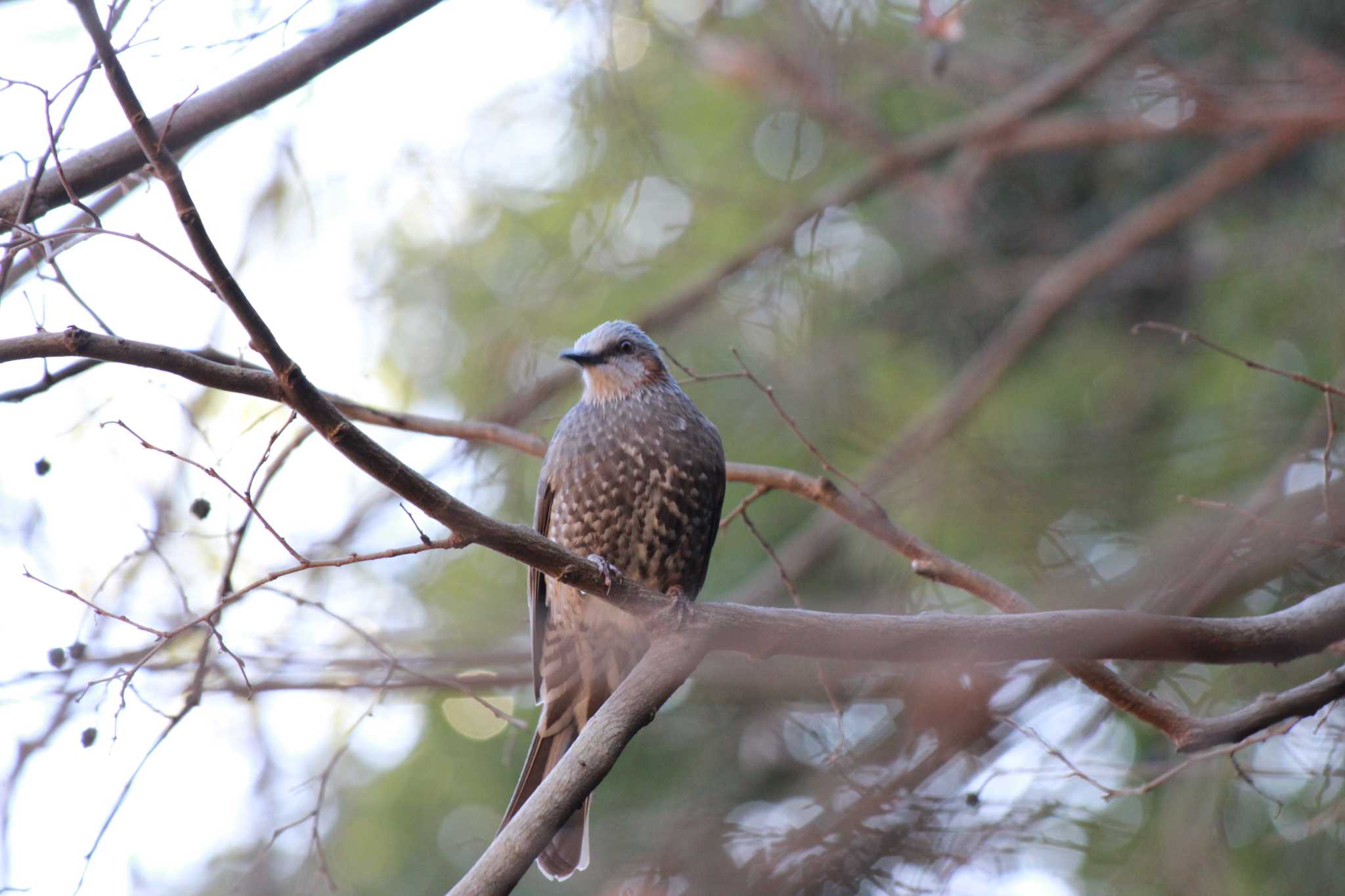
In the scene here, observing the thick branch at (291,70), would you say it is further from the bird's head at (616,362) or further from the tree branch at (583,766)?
the tree branch at (583,766)

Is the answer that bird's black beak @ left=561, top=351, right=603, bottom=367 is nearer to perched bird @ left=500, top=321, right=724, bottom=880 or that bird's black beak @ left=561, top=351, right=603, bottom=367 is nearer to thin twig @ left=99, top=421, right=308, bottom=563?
perched bird @ left=500, top=321, right=724, bottom=880

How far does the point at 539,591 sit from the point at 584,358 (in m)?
0.85

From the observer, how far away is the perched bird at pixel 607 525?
3930 mm

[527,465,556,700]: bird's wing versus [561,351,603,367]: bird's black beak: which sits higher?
[561,351,603,367]: bird's black beak

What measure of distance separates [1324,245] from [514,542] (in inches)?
167

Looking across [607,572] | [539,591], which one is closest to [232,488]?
[607,572]

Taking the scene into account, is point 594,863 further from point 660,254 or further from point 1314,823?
point 660,254

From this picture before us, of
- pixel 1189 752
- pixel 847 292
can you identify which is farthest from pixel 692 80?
pixel 1189 752

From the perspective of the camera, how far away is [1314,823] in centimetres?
324

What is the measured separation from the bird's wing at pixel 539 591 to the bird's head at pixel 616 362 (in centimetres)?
37

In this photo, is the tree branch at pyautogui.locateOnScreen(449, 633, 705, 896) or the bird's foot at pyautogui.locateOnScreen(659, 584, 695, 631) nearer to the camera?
the tree branch at pyautogui.locateOnScreen(449, 633, 705, 896)

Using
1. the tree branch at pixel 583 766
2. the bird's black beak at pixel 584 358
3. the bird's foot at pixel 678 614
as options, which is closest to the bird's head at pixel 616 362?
the bird's black beak at pixel 584 358

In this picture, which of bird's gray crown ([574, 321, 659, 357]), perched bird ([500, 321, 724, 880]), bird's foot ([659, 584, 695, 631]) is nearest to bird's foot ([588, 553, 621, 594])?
bird's foot ([659, 584, 695, 631])

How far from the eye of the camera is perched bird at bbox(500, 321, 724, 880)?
3.93 metres
